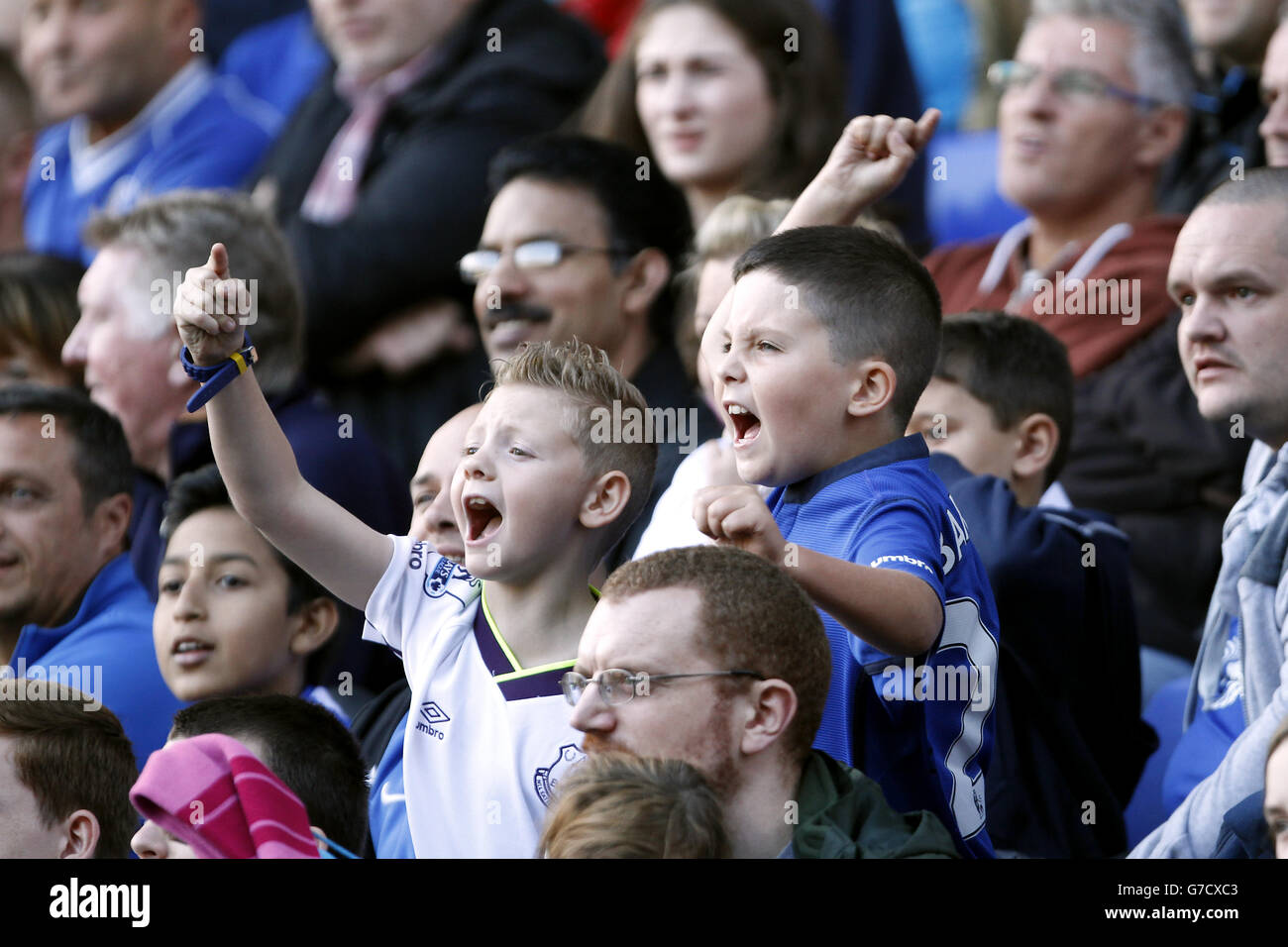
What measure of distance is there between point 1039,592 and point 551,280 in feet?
4.91

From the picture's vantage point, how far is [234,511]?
150 inches

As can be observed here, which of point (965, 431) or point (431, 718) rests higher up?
point (965, 431)

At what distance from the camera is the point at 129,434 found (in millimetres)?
4504

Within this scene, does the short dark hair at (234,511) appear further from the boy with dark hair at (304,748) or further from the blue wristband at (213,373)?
the blue wristband at (213,373)

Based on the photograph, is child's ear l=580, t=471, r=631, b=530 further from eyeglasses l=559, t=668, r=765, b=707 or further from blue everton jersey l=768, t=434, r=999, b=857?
eyeglasses l=559, t=668, r=765, b=707

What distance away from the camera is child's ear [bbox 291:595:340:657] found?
12.4ft

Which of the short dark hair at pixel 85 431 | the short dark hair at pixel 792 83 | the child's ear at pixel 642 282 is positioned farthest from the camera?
the short dark hair at pixel 792 83

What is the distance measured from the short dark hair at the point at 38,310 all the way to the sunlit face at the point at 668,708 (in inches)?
116

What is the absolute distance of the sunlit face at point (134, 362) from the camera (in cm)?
451

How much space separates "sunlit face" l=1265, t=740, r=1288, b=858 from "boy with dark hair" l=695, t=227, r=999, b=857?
47cm

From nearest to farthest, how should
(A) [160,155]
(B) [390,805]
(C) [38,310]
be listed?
(B) [390,805]
(C) [38,310]
(A) [160,155]

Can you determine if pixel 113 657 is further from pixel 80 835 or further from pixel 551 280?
pixel 551 280

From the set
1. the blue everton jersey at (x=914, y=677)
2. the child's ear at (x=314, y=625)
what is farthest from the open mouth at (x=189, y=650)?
the blue everton jersey at (x=914, y=677)

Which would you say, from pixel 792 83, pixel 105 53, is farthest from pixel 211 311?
pixel 105 53
